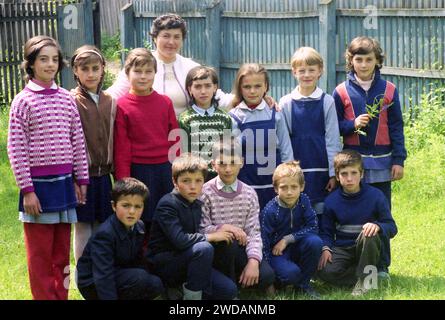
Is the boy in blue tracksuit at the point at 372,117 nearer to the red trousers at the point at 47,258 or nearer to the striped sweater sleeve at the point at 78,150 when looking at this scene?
the striped sweater sleeve at the point at 78,150

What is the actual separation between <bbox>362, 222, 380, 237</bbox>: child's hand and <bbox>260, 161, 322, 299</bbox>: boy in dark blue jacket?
1.13 feet

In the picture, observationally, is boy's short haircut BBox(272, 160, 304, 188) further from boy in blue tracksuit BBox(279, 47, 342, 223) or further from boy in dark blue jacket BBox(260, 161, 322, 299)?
boy in blue tracksuit BBox(279, 47, 342, 223)

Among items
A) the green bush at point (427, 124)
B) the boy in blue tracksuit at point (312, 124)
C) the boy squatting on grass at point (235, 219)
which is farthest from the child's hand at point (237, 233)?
the green bush at point (427, 124)

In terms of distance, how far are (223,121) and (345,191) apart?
40.6 inches

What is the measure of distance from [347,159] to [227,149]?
0.89 meters

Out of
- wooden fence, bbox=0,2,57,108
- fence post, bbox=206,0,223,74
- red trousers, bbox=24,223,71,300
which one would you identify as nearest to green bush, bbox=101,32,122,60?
wooden fence, bbox=0,2,57,108

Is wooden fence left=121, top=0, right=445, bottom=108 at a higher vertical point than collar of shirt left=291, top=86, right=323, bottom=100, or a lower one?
higher

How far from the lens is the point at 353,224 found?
6246mm

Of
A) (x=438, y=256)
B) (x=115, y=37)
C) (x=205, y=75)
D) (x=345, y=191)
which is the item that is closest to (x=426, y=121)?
(x=438, y=256)

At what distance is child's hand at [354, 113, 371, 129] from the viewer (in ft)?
20.4

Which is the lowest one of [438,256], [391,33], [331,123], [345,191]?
[438,256]

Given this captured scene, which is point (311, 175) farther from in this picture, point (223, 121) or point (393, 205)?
point (393, 205)

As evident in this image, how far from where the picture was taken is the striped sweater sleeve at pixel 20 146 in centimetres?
529

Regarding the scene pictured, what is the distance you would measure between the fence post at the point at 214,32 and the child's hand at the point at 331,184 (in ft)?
21.2
